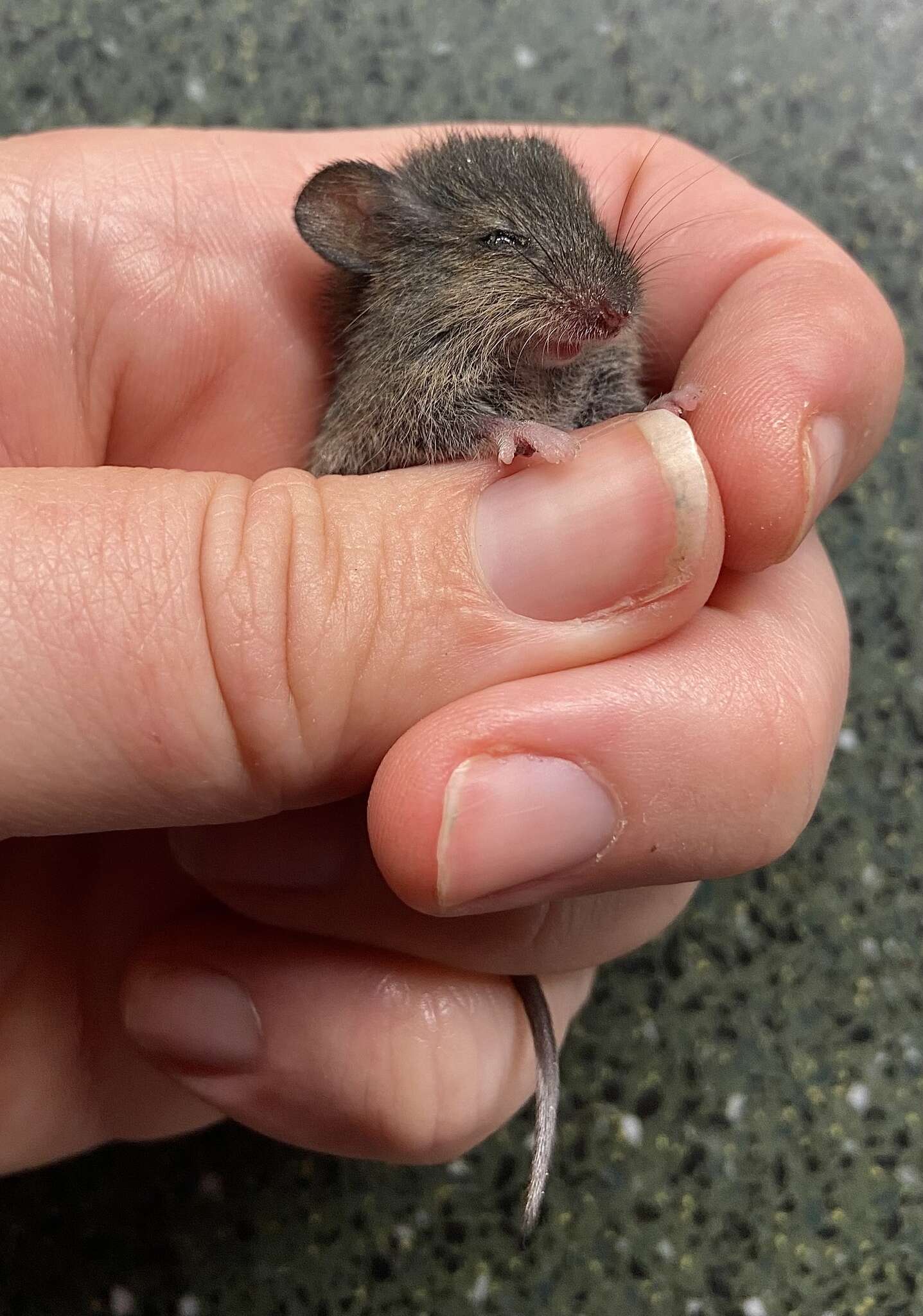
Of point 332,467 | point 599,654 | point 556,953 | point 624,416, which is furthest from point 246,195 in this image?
point 556,953

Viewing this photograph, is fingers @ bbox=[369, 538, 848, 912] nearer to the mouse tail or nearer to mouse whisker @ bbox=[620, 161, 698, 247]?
the mouse tail

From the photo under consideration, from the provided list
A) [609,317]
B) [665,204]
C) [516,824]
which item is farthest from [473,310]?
[516,824]

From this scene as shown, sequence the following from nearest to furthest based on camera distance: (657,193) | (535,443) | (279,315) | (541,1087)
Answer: (535,443)
(541,1087)
(279,315)
(657,193)

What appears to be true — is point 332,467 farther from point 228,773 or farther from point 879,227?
point 879,227

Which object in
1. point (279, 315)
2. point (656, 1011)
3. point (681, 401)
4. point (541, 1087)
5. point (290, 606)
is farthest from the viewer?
point (656, 1011)

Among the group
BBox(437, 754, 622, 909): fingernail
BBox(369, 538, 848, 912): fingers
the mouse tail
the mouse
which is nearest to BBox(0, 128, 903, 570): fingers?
the mouse

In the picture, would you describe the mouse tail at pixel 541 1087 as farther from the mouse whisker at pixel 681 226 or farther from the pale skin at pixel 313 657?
the mouse whisker at pixel 681 226

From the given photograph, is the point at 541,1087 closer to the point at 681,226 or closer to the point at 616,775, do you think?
the point at 616,775

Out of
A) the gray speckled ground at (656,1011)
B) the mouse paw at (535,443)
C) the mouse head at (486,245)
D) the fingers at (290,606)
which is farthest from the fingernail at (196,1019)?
the mouse head at (486,245)
